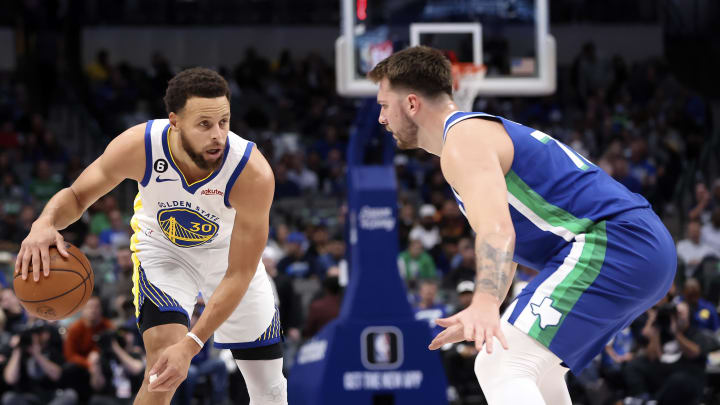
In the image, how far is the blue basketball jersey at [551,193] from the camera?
395cm

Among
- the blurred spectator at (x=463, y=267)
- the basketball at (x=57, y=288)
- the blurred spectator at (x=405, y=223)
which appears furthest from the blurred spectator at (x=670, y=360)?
the basketball at (x=57, y=288)

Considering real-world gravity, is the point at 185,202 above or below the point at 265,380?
above

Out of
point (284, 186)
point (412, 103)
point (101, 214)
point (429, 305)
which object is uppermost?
point (412, 103)

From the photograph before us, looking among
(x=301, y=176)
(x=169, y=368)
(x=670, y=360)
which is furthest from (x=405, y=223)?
(x=169, y=368)

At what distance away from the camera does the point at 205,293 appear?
5723mm

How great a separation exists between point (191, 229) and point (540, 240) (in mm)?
2172

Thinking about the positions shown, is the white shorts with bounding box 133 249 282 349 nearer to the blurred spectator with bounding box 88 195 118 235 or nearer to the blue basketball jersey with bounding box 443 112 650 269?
the blue basketball jersey with bounding box 443 112 650 269

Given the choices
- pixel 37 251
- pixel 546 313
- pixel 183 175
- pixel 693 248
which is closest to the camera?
pixel 546 313

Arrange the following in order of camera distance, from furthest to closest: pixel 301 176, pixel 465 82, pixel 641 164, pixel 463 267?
pixel 301 176
pixel 641 164
pixel 463 267
pixel 465 82

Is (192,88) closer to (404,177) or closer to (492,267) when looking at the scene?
(492,267)

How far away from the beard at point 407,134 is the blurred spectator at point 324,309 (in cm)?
661

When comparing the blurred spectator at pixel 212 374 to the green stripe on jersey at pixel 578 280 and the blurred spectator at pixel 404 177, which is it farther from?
the green stripe on jersey at pixel 578 280

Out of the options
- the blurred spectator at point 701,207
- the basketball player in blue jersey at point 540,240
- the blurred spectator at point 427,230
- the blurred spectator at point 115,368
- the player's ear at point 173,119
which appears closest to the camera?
the basketball player in blue jersey at point 540,240

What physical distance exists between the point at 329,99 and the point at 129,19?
17.0 ft
